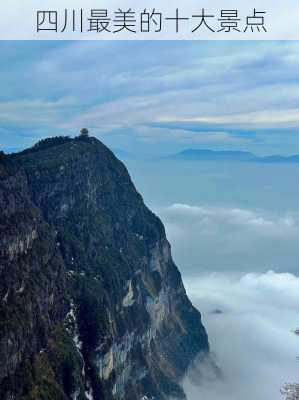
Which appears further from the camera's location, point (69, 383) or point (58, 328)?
point (58, 328)

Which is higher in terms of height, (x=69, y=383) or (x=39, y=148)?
(x=39, y=148)

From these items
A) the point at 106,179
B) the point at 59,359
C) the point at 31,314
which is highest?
the point at 106,179

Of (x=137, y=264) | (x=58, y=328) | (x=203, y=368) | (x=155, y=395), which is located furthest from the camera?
(x=203, y=368)

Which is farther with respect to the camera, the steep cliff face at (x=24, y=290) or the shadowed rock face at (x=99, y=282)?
the shadowed rock face at (x=99, y=282)

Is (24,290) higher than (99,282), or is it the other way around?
(24,290)

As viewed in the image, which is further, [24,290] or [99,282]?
[99,282]

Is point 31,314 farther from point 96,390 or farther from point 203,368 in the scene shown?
point 203,368

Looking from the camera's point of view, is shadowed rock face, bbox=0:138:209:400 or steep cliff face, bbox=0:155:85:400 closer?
steep cliff face, bbox=0:155:85:400

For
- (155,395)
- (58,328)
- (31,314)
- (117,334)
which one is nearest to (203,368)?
(155,395)
